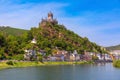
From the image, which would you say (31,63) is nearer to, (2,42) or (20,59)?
(20,59)

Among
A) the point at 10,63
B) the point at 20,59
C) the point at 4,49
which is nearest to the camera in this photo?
the point at 10,63

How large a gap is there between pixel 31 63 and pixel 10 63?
2114 cm

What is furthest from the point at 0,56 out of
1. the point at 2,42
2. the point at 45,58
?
the point at 45,58

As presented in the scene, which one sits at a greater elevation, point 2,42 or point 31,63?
point 2,42

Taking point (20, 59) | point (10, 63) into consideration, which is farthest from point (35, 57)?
point (10, 63)

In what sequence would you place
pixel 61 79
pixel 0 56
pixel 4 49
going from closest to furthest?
pixel 61 79 → pixel 0 56 → pixel 4 49

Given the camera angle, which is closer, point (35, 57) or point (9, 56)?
point (9, 56)

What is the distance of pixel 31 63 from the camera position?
166500mm

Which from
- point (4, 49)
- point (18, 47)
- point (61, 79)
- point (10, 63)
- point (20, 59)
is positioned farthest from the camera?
point (18, 47)

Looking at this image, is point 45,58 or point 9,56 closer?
point 9,56

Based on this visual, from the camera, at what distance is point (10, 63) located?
481ft

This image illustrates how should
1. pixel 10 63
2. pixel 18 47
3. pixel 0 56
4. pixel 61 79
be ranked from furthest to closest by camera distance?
pixel 18 47, pixel 0 56, pixel 10 63, pixel 61 79

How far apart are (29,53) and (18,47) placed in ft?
34.6

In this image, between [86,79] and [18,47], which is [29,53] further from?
[86,79]
